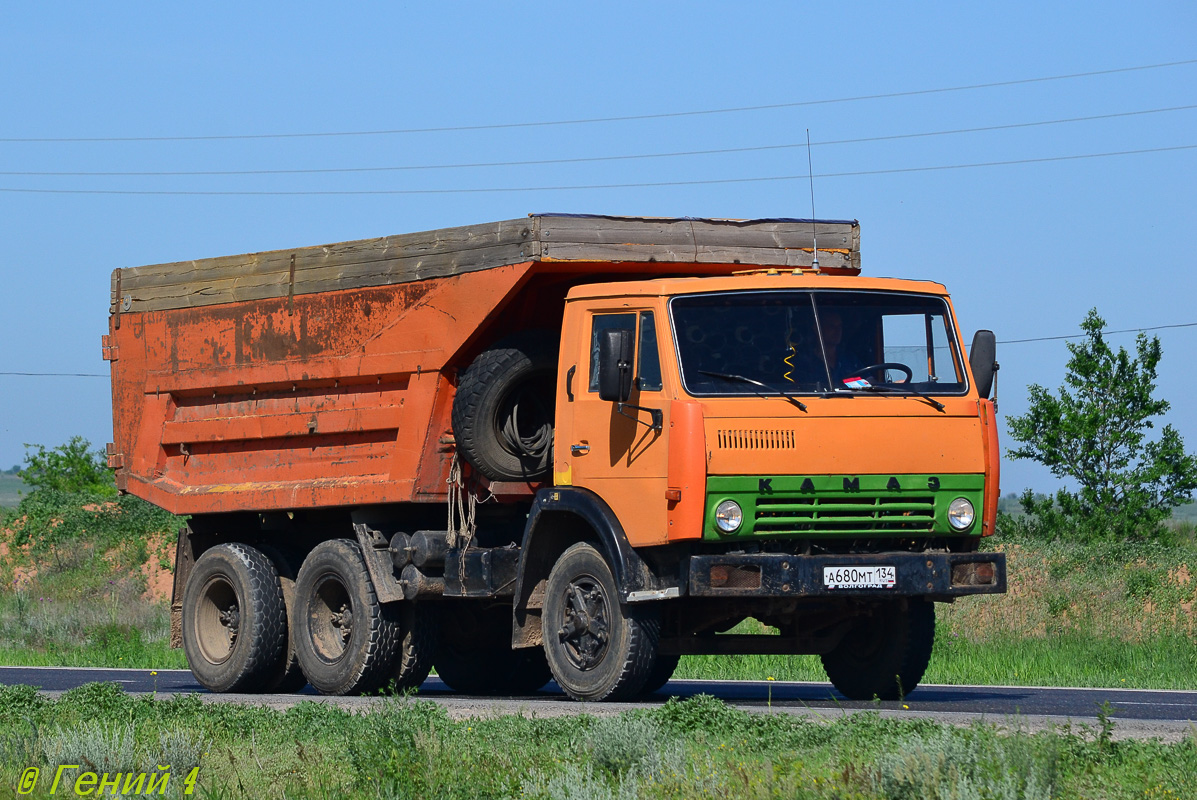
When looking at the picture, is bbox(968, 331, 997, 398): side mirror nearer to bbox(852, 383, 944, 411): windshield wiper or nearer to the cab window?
bbox(852, 383, 944, 411): windshield wiper

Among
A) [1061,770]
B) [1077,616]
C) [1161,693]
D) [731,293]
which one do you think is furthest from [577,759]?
[1077,616]

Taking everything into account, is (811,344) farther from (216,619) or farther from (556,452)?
(216,619)

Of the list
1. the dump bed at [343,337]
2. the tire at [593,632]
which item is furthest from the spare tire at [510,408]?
the tire at [593,632]

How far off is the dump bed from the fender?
1239mm

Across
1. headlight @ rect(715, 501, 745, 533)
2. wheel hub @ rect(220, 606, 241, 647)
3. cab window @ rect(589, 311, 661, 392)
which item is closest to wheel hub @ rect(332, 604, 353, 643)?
wheel hub @ rect(220, 606, 241, 647)

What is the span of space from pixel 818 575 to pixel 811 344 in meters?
1.52

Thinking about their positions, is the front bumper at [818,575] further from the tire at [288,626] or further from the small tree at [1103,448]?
the small tree at [1103,448]

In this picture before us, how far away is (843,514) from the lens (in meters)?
10.1

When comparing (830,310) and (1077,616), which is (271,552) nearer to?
(830,310)

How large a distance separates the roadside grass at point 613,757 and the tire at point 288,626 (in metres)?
4.77

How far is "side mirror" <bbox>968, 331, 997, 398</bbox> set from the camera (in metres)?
10.7

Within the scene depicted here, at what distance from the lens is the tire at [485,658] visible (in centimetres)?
1394

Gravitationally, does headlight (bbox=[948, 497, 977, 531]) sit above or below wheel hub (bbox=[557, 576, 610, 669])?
above

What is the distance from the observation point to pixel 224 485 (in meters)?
14.4
